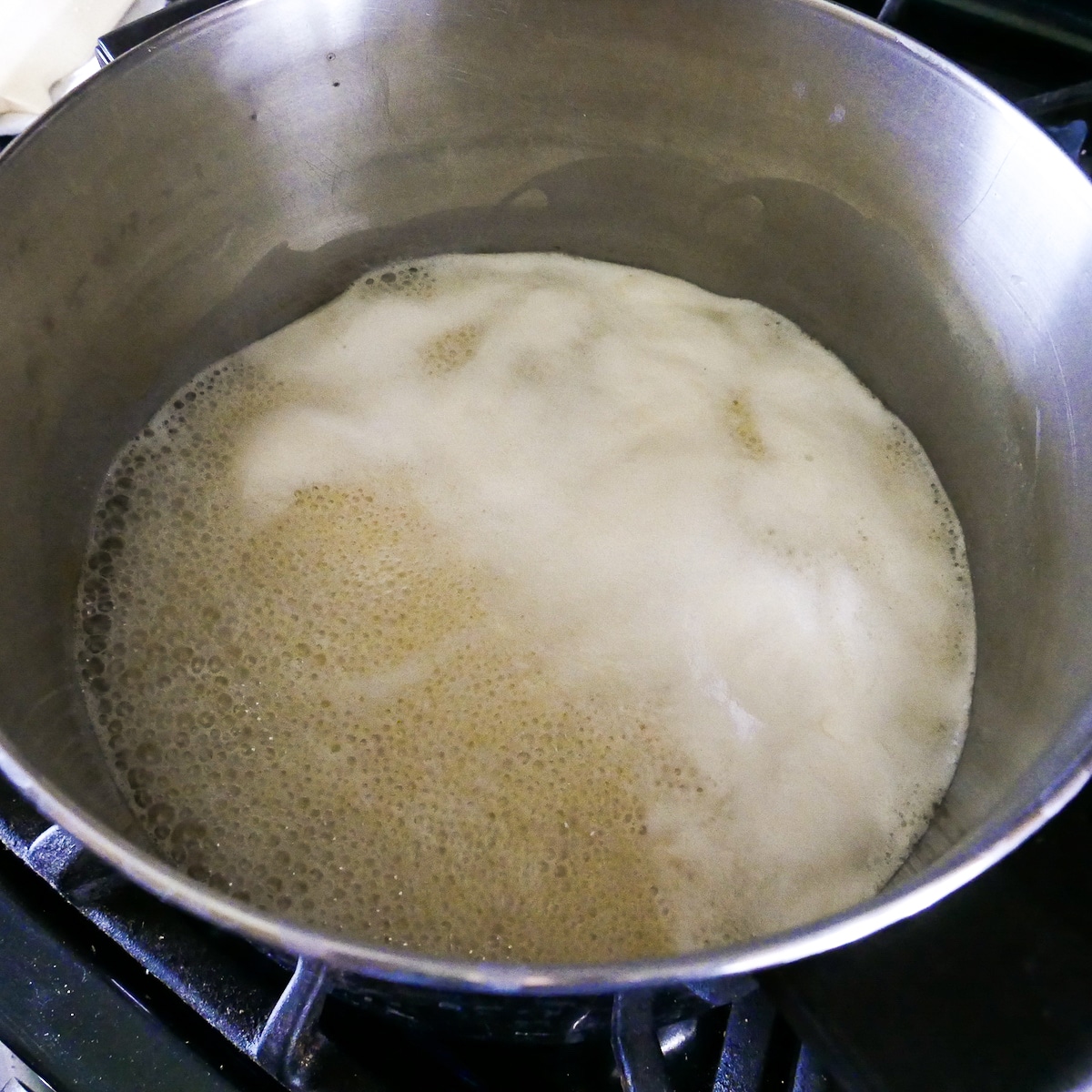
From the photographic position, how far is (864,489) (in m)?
0.80

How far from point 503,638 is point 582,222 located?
1.37 feet

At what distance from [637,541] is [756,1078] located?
38 cm

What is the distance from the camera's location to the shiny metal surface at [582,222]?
0.63 meters

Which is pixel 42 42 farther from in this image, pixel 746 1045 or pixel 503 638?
pixel 746 1045

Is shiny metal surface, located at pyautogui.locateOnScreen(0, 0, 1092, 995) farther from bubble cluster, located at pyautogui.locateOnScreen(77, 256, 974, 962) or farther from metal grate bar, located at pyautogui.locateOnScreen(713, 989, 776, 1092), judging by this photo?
metal grate bar, located at pyautogui.locateOnScreen(713, 989, 776, 1092)

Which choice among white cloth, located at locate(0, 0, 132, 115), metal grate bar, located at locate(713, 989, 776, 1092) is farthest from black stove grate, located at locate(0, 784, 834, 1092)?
white cloth, located at locate(0, 0, 132, 115)

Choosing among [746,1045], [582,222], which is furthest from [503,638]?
[582,222]

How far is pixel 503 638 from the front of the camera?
70 centimetres

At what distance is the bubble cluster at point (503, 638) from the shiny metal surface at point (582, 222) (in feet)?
0.12

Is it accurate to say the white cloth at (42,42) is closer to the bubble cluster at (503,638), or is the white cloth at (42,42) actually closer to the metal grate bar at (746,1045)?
the bubble cluster at (503,638)

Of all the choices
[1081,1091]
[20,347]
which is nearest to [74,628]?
[20,347]

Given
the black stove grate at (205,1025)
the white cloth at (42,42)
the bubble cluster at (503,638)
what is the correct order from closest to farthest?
the black stove grate at (205,1025) < the bubble cluster at (503,638) < the white cloth at (42,42)

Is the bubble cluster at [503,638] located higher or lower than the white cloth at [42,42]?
lower

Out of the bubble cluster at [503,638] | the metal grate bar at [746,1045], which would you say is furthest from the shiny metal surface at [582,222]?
the metal grate bar at [746,1045]
